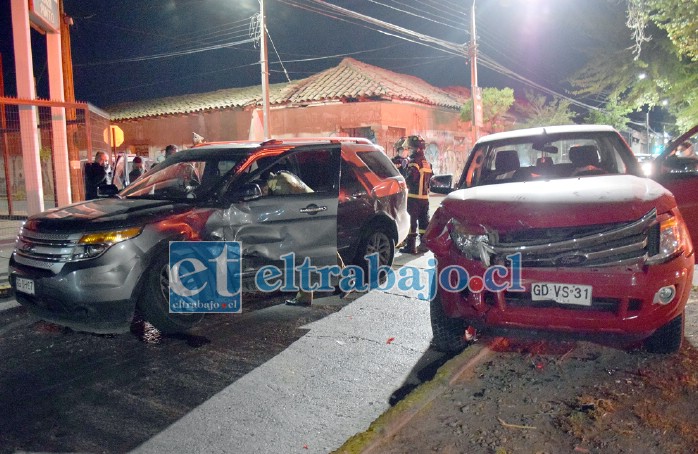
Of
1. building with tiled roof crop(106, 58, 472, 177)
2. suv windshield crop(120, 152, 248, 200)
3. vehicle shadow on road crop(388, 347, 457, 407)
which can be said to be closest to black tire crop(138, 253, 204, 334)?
suv windshield crop(120, 152, 248, 200)

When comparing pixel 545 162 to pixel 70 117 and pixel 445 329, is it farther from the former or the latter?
pixel 70 117

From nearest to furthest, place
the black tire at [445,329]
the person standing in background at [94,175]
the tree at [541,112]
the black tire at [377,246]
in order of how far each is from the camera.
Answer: the black tire at [445,329], the black tire at [377,246], the person standing in background at [94,175], the tree at [541,112]

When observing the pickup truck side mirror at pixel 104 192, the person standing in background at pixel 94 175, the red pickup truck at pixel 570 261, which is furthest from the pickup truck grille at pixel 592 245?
the person standing in background at pixel 94 175

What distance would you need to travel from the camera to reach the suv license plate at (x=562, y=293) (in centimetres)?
344

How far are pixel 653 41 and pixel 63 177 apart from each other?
1567cm

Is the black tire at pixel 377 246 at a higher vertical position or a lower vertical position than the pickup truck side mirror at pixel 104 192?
lower

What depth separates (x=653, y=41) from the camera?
613 inches

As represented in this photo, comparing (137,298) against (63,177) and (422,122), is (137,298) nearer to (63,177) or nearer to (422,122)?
(63,177)

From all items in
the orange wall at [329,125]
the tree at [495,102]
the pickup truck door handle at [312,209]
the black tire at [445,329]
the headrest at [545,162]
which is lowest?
the black tire at [445,329]

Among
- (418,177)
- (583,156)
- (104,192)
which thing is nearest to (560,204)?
(583,156)

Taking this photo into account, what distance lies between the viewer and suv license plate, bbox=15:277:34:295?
14.7ft

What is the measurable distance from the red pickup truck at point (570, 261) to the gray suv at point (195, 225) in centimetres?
179

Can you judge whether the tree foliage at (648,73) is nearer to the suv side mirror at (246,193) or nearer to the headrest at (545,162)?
the headrest at (545,162)

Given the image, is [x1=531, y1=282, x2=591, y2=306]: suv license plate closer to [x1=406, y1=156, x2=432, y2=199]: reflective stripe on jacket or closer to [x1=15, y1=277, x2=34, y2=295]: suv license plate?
[x1=15, y1=277, x2=34, y2=295]: suv license plate
